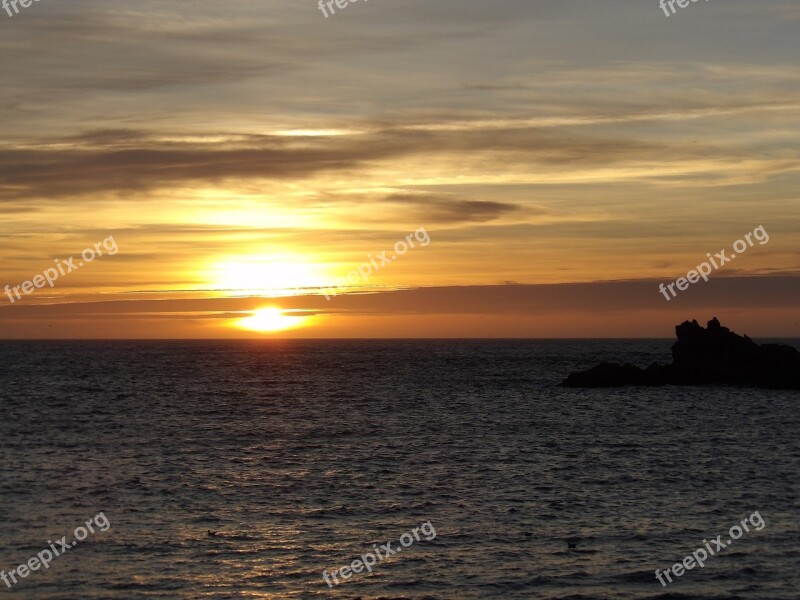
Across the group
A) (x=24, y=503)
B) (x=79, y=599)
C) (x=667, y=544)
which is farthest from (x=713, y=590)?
(x=24, y=503)

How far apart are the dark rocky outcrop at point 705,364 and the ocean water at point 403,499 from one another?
29.5 metres

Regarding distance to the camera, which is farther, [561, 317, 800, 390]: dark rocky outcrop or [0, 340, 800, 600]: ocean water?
[561, 317, 800, 390]: dark rocky outcrop

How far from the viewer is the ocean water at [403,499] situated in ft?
82.6

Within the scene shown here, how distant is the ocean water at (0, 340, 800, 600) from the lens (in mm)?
25188

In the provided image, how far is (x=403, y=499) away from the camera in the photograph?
35.5 metres

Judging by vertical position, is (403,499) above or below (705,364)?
below

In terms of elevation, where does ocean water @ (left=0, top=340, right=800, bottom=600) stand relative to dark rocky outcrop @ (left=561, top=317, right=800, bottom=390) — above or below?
below

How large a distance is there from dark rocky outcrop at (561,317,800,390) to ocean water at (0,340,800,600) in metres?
29.5

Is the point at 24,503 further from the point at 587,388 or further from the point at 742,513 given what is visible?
the point at 587,388

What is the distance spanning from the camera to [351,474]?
41312 millimetres

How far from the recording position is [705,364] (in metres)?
102

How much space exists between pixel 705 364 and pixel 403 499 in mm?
75028

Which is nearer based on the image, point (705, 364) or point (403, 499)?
point (403, 499)

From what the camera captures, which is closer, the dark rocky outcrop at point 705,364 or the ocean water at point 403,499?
the ocean water at point 403,499
